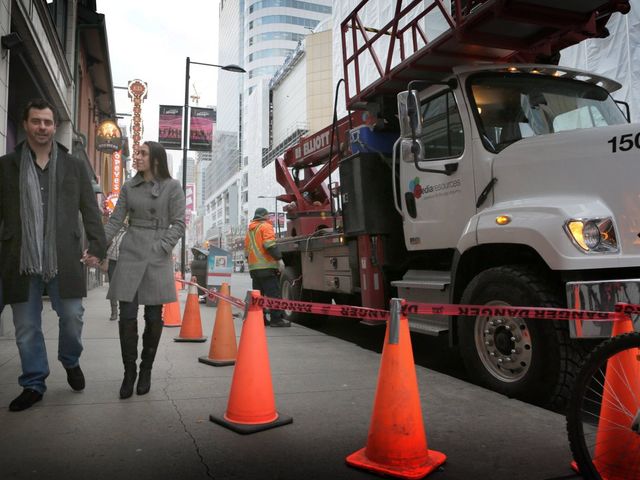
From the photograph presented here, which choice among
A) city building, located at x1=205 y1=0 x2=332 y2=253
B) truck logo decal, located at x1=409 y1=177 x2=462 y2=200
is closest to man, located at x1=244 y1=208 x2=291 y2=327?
truck logo decal, located at x1=409 y1=177 x2=462 y2=200

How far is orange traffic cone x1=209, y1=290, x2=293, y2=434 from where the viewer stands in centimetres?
356

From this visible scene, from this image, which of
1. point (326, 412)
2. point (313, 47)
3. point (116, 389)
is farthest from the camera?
point (313, 47)

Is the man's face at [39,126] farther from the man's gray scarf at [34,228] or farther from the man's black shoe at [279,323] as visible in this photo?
the man's black shoe at [279,323]

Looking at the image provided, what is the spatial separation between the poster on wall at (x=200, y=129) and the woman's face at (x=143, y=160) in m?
13.0

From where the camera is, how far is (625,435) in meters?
2.70

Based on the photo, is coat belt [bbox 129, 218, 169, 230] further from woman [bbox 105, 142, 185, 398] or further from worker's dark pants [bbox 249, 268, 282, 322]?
worker's dark pants [bbox 249, 268, 282, 322]

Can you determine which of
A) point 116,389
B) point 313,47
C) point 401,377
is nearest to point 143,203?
point 116,389

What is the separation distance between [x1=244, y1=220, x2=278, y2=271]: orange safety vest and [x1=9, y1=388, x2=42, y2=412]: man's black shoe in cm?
553

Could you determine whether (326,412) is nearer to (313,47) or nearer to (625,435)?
(625,435)

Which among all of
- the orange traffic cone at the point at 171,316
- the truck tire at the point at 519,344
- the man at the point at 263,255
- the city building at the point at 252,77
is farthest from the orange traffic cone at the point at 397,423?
the city building at the point at 252,77

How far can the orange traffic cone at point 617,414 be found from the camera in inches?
105

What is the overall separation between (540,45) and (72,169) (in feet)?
15.4

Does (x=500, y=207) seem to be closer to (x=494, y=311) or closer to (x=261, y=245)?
(x=494, y=311)

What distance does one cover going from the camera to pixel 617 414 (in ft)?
9.02
